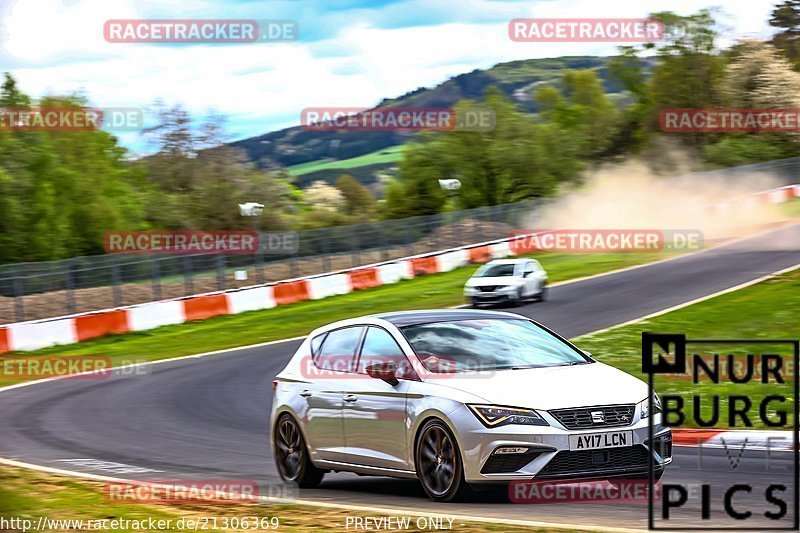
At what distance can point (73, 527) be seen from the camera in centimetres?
735

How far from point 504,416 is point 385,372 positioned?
129 centimetres

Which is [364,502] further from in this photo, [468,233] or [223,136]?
[223,136]

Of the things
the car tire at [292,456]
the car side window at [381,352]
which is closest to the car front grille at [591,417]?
the car side window at [381,352]

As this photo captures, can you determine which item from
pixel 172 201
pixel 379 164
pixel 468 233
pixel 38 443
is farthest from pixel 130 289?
pixel 379 164

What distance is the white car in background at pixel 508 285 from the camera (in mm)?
29391

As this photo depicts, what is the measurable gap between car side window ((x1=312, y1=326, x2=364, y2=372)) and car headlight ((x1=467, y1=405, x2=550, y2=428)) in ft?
6.22

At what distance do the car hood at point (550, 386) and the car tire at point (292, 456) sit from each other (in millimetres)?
1930

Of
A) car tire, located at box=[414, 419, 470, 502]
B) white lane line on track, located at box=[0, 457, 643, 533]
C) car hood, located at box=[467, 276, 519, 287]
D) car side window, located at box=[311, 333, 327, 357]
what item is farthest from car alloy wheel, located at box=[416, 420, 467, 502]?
car hood, located at box=[467, 276, 519, 287]

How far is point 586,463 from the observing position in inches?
339

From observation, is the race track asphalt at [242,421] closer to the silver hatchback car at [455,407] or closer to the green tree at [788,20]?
the silver hatchback car at [455,407]

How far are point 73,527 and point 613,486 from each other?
4.10 meters

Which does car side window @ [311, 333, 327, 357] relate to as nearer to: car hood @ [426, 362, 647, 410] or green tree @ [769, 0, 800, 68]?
car hood @ [426, 362, 647, 410]

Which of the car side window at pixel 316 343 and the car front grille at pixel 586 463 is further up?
the car side window at pixel 316 343

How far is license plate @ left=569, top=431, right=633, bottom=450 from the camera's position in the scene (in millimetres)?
8578
